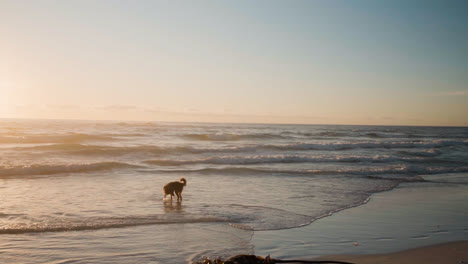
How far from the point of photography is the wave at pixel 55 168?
1348cm

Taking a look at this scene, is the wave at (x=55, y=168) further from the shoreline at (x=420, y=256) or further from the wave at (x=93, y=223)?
the shoreline at (x=420, y=256)

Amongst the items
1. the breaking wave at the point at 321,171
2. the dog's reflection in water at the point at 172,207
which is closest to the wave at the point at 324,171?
the breaking wave at the point at 321,171

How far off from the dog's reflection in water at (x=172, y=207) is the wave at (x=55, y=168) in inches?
315

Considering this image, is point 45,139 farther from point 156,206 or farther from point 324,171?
point 156,206

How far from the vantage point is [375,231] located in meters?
6.29

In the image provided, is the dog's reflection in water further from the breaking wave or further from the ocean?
the breaking wave

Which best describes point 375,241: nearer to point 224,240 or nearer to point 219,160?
point 224,240

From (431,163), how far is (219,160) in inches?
534

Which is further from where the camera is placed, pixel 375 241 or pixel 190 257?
pixel 375 241

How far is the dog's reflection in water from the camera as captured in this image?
25.1 ft

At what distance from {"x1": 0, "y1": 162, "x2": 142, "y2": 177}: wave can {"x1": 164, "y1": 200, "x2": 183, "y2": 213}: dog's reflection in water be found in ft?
26.3

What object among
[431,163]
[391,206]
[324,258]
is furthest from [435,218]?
[431,163]

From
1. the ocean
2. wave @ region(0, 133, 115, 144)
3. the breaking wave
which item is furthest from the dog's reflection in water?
wave @ region(0, 133, 115, 144)

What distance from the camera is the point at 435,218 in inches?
291
